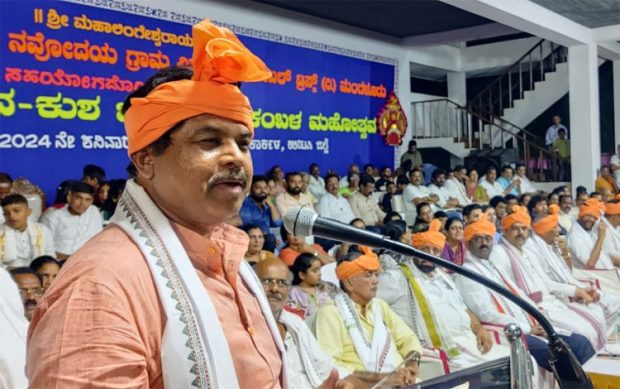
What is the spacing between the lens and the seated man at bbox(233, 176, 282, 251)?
5.60 metres

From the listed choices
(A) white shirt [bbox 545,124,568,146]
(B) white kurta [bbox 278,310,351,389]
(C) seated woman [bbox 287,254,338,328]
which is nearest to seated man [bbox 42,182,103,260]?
(C) seated woman [bbox 287,254,338,328]

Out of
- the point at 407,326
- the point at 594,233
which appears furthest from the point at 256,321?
the point at 594,233

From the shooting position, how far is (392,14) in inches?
344

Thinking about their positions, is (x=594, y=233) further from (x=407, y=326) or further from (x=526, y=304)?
(x=526, y=304)

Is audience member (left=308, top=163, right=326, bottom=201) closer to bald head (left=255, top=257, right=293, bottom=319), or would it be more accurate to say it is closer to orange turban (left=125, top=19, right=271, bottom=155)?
bald head (left=255, top=257, right=293, bottom=319)

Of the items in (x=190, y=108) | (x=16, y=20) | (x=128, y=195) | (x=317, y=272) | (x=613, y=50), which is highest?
(x=613, y=50)

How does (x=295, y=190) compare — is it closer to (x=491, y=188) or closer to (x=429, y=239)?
(x=429, y=239)

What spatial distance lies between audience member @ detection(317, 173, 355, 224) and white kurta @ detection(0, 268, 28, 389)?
14.9ft

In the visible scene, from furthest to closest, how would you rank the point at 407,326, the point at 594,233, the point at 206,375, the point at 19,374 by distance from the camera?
the point at 594,233, the point at 407,326, the point at 19,374, the point at 206,375

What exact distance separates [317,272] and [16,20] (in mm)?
3553

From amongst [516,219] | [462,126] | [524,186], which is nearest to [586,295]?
[516,219]

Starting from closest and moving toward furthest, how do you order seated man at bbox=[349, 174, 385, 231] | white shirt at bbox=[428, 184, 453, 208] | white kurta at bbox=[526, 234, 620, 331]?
1. white kurta at bbox=[526, 234, 620, 331]
2. seated man at bbox=[349, 174, 385, 231]
3. white shirt at bbox=[428, 184, 453, 208]

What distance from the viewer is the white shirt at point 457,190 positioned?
852 cm

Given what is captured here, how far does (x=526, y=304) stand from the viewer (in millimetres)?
1128
